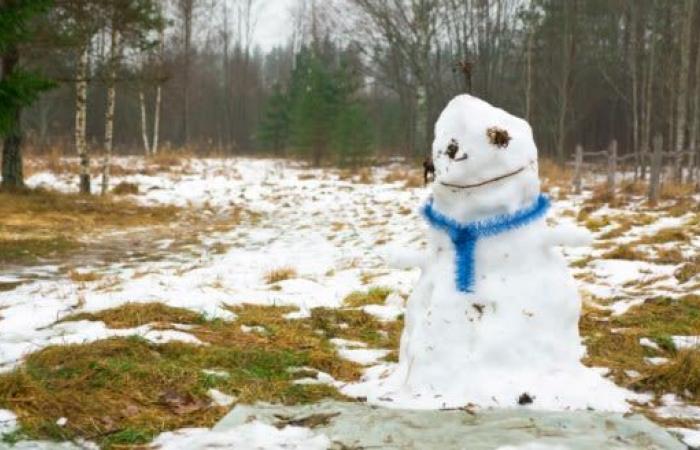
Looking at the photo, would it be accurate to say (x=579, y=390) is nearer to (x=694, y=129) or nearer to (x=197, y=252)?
(x=197, y=252)

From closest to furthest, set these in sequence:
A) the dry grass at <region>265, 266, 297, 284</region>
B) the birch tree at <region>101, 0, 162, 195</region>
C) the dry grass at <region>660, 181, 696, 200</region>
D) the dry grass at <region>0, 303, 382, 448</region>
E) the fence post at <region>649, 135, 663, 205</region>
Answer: the dry grass at <region>0, 303, 382, 448</region>, the dry grass at <region>265, 266, 297, 284</region>, the fence post at <region>649, 135, 663, 205</region>, the dry grass at <region>660, 181, 696, 200</region>, the birch tree at <region>101, 0, 162, 195</region>

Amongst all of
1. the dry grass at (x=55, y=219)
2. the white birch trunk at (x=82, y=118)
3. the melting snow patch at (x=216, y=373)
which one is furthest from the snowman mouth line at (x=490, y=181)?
the white birch trunk at (x=82, y=118)

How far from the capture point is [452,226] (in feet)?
10.8

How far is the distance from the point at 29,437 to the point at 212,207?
1313 centimetres

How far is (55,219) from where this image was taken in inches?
459

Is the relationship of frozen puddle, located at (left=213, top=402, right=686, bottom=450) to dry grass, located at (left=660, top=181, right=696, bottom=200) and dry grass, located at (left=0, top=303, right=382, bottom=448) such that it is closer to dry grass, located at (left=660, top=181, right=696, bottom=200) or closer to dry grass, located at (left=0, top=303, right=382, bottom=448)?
dry grass, located at (left=0, top=303, right=382, bottom=448)

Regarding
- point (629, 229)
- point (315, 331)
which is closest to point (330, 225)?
point (629, 229)

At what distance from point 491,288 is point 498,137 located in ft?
2.46

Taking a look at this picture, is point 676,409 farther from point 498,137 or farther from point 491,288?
point 498,137

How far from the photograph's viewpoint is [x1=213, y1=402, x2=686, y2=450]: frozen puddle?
2.45 meters

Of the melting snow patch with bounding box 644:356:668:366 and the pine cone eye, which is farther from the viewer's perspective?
the melting snow patch with bounding box 644:356:668:366

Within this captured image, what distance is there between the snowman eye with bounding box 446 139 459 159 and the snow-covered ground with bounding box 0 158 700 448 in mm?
1498

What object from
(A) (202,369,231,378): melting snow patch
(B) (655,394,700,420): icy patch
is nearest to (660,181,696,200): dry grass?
(B) (655,394,700,420): icy patch

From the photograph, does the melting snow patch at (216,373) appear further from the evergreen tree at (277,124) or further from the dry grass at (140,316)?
the evergreen tree at (277,124)
